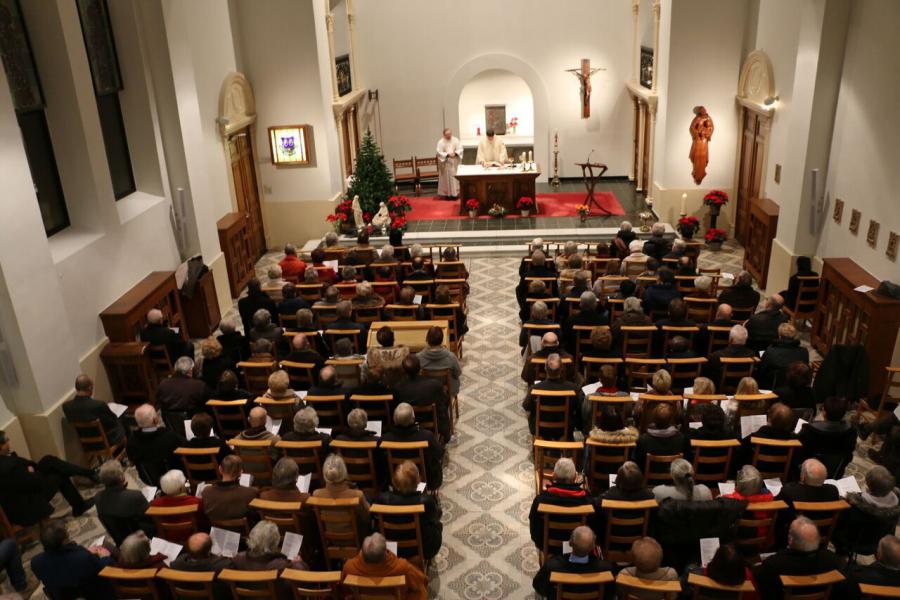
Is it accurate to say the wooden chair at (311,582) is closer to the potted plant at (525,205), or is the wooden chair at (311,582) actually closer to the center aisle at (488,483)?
the center aisle at (488,483)

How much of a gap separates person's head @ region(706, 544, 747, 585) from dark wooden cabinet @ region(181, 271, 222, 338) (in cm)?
902

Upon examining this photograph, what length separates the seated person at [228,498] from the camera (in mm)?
5738

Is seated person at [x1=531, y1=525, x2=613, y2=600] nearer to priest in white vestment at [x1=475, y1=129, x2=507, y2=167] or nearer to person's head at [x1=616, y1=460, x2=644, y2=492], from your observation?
person's head at [x1=616, y1=460, x2=644, y2=492]

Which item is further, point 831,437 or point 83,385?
point 83,385

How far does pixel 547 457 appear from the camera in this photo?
24.5ft

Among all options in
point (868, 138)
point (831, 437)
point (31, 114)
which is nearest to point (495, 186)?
point (868, 138)

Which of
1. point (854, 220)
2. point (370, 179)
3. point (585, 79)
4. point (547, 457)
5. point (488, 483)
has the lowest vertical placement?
point (488, 483)

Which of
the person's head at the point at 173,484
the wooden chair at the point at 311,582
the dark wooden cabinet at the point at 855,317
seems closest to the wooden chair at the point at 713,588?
the wooden chair at the point at 311,582

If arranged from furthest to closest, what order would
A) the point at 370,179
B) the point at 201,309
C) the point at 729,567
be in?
1. the point at 370,179
2. the point at 201,309
3. the point at 729,567

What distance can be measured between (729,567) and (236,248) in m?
11.0

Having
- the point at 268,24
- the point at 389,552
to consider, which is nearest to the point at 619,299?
the point at 389,552

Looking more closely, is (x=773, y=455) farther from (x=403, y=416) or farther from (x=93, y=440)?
(x=93, y=440)

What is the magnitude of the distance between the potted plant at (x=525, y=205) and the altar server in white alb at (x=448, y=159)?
2443mm

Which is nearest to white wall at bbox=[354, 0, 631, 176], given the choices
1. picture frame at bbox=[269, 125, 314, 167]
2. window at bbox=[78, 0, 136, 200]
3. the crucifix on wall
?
the crucifix on wall
